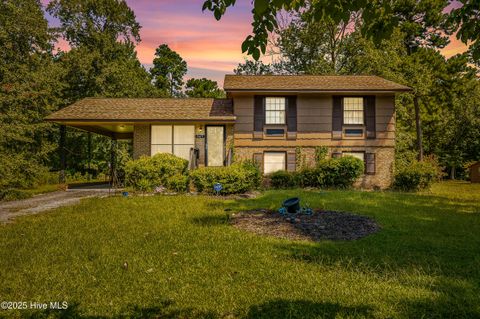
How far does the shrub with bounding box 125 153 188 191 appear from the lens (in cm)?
1556

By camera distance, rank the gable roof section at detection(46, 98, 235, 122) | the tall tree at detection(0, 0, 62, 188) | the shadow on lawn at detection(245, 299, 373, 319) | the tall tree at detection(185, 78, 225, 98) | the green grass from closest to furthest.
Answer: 1. the shadow on lawn at detection(245, 299, 373, 319)
2. the green grass
3. the gable roof section at detection(46, 98, 235, 122)
4. the tall tree at detection(0, 0, 62, 188)
5. the tall tree at detection(185, 78, 225, 98)

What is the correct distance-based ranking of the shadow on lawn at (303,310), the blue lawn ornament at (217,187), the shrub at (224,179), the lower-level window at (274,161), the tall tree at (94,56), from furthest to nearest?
the tall tree at (94,56), the lower-level window at (274,161), the shrub at (224,179), the blue lawn ornament at (217,187), the shadow on lawn at (303,310)

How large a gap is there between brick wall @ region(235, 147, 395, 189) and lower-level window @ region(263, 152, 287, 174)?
0.33 metres

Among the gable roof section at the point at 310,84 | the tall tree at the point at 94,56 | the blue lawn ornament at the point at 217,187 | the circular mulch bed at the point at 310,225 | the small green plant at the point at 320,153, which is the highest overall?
the tall tree at the point at 94,56

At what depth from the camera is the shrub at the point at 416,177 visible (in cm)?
1815

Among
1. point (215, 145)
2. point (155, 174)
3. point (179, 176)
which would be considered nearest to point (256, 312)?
point (179, 176)

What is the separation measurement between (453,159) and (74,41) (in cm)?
5045

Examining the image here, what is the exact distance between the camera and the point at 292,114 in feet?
66.6

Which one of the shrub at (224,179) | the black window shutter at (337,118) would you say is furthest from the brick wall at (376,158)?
the shrub at (224,179)

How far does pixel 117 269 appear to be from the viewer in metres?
5.09

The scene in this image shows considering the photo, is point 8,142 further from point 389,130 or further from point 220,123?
point 389,130

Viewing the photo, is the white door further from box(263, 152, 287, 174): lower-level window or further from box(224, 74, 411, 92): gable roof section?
box(263, 152, 287, 174): lower-level window

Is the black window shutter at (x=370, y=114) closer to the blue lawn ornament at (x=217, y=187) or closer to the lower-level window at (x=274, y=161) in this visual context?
the lower-level window at (x=274, y=161)

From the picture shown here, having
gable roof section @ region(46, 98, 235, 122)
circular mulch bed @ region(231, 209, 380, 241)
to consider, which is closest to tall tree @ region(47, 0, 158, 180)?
gable roof section @ region(46, 98, 235, 122)
